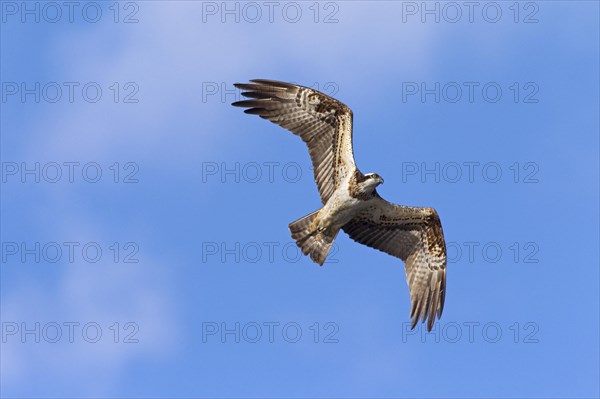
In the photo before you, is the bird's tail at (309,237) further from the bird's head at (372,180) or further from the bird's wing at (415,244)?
the bird's head at (372,180)

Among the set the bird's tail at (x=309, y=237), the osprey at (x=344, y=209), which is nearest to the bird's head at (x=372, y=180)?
the osprey at (x=344, y=209)

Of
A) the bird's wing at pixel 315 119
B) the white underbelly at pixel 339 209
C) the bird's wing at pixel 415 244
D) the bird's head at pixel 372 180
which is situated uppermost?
the bird's wing at pixel 315 119

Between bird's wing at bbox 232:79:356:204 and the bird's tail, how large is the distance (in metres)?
0.46

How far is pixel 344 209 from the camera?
19031mm

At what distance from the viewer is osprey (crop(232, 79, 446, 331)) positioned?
748 inches

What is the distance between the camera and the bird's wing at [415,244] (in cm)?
1994

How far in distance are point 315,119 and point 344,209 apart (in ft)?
5.64

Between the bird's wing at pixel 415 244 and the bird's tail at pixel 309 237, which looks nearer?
the bird's tail at pixel 309 237

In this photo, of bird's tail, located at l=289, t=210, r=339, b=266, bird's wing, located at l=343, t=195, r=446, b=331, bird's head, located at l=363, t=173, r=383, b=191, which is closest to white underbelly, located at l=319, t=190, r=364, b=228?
bird's tail, located at l=289, t=210, r=339, b=266

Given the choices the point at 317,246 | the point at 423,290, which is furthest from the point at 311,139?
the point at 423,290

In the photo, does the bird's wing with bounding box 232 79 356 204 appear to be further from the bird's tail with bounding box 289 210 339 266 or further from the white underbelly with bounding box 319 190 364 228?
the bird's tail with bounding box 289 210 339 266

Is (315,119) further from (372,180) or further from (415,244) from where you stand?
(415,244)

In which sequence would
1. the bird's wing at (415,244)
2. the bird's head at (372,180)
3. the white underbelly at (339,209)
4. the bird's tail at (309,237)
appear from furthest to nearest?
the bird's wing at (415,244) → the bird's tail at (309,237) → the white underbelly at (339,209) → the bird's head at (372,180)

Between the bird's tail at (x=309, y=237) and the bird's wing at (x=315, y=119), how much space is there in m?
0.46
